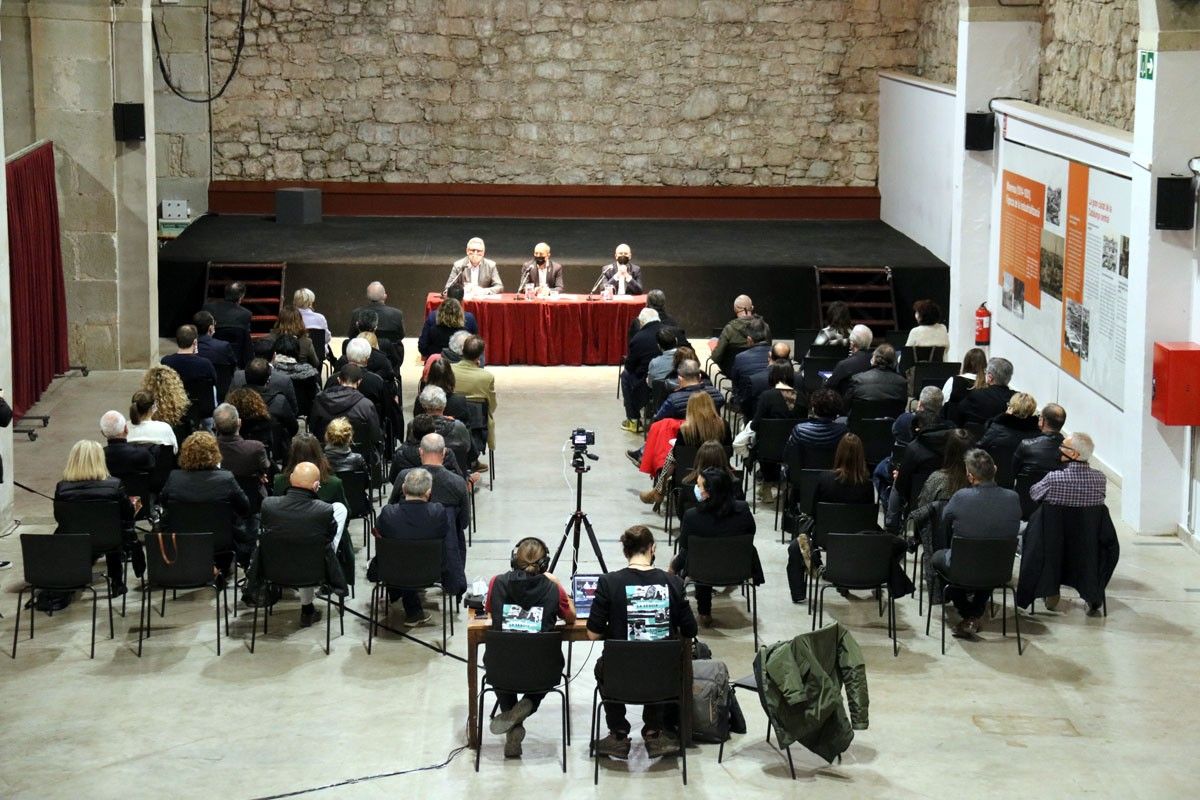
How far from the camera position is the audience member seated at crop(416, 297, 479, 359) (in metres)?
13.5

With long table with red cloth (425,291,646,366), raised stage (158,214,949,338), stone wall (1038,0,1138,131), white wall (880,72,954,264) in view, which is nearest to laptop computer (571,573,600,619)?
stone wall (1038,0,1138,131)

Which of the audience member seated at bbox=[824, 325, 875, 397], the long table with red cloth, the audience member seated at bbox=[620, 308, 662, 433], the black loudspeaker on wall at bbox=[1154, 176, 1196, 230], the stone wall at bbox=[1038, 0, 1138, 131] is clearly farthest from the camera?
the long table with red cloth

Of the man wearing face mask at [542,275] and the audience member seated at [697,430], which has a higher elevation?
the man wearing face mask at [542,275]

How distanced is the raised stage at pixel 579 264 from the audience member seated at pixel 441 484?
824 centimetres

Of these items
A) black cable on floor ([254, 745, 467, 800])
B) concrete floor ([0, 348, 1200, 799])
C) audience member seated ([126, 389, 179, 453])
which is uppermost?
audience member seated ([126, 389, 179, 453])

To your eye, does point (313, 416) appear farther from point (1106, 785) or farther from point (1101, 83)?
point (1101, 83)

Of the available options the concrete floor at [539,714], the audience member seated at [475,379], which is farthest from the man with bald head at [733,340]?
the concrete floor at [539,714]

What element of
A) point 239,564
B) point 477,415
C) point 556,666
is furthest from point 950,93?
point 556,666

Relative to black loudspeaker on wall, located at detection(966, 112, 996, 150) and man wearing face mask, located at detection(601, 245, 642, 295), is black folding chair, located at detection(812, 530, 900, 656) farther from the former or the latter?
black loudspeaker on wall, located at detection(966, 112, 996, 150)

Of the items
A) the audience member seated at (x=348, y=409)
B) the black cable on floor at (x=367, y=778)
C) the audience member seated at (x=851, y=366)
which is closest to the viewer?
the black cable on floor at (x=367, y=778)

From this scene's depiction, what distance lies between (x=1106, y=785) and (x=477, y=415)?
5649mm

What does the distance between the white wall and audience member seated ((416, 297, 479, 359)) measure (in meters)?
6.30

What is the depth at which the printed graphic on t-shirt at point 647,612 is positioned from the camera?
23.9ft

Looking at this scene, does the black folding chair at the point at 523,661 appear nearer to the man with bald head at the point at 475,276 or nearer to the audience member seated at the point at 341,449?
the audience member seated at the point at 341,449
